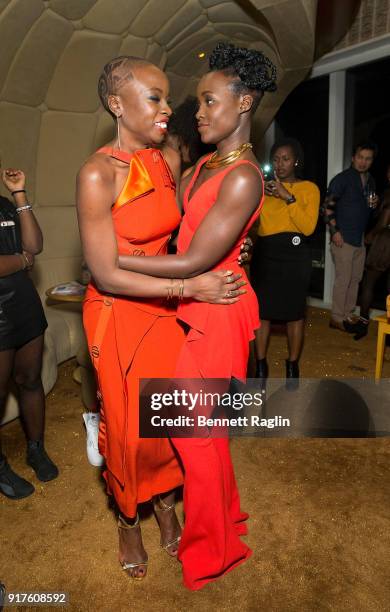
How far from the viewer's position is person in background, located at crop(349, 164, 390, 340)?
4.87 m

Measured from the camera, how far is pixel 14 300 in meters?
2.42

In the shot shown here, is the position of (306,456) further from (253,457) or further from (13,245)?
(13,245)

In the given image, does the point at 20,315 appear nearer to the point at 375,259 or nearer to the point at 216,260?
the point at 216,260

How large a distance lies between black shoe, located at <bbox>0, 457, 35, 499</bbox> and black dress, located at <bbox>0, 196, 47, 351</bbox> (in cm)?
66

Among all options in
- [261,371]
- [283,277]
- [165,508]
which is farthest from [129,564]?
[283,277]

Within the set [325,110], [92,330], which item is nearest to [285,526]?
[92,330]

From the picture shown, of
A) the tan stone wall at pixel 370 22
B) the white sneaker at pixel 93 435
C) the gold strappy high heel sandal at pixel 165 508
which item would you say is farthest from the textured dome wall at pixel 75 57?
the gold strappy high heel sandal at pixel 165 508

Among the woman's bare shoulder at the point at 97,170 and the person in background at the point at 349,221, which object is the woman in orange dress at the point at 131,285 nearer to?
the woman's bare shoulder at the point at 97,170

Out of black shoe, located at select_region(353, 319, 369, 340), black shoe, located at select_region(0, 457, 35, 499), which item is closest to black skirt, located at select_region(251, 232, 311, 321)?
black shoe, located at select_region(353, 319, 369, 340)

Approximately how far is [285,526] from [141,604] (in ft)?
2.46

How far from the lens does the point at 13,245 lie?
244cm

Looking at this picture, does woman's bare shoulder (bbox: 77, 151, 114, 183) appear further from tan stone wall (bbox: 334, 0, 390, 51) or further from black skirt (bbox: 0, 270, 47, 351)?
tan stone wall (bbox: 334, 0, 390, 51)

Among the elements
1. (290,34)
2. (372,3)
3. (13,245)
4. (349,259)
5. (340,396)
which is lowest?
(340,396)

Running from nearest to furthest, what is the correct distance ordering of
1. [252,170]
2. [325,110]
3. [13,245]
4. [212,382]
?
1. [252,170]
2. [212,382]
3. [13,245]
4. [325,110]
